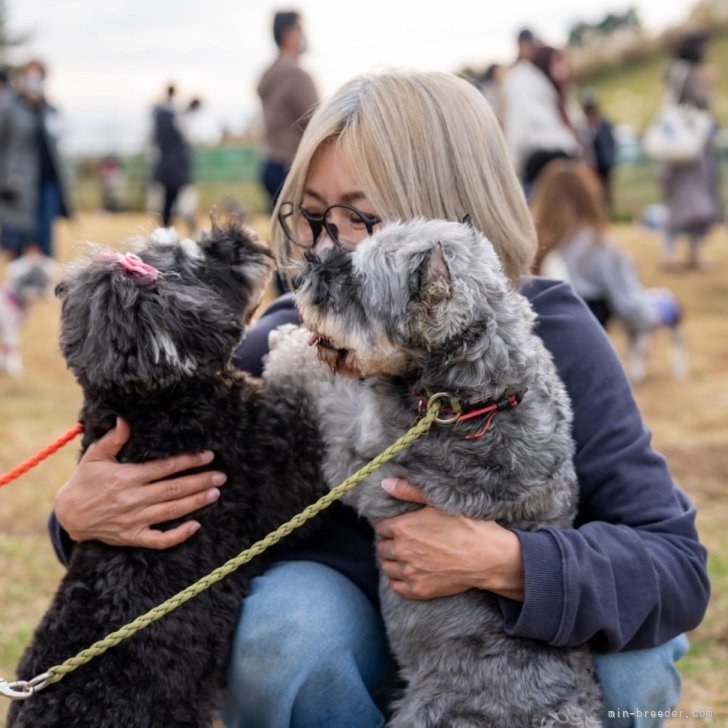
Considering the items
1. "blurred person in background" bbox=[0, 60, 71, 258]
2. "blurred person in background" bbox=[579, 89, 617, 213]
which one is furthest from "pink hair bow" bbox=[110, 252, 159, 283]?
"blurred person in background" bbox=[579, 89, 617, 213]

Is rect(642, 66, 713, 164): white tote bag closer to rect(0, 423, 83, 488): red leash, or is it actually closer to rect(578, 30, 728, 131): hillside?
rect(0, 423, 83, 488): red leash

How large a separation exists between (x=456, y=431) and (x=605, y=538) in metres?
0.49

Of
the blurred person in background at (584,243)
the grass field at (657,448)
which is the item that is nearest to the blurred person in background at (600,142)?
the grass field at (657,448)

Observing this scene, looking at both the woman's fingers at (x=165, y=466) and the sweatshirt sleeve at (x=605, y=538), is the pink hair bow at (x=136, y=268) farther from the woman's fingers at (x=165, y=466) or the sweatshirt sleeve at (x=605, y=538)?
the sweatshirt sleeve at (x=605, y=538)

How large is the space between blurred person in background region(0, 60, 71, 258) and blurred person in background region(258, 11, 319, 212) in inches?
155

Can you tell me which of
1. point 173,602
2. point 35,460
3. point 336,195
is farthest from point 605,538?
point 35,460

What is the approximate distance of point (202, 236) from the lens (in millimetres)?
2781

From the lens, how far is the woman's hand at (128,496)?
2.50 m

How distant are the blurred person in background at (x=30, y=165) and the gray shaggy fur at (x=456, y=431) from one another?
973cm

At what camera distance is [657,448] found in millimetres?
6848

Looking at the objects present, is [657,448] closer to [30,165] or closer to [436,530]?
[436,530]

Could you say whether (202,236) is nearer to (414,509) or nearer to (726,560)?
(414,509)

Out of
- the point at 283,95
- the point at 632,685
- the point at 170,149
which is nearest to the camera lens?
the point at 632,685

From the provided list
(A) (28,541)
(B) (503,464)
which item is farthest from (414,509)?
(A) (28,541)
